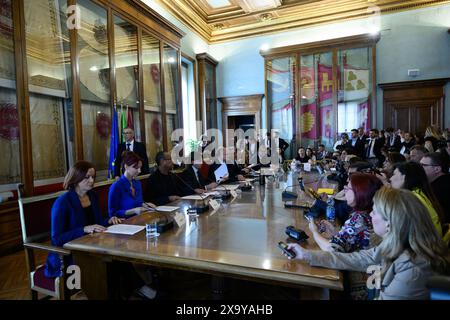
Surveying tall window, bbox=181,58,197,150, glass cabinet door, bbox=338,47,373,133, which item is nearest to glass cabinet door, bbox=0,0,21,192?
tall window, bbox=181,58,197,150

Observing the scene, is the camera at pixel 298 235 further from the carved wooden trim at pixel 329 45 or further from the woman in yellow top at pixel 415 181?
the carved wooden trim at pixel 329 45

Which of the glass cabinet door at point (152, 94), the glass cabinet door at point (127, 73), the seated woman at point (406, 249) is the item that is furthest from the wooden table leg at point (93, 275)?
the glass cabinet door at point (152, 94)

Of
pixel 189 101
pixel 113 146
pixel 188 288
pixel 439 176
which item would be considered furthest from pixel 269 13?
pixel 188 288

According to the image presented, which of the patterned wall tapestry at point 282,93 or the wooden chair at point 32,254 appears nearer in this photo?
the wooden chair at point 32,254

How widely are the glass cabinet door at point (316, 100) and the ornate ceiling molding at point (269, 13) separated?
3.57 ft

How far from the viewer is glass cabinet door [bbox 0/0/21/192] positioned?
284 cm

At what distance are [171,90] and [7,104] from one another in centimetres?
332

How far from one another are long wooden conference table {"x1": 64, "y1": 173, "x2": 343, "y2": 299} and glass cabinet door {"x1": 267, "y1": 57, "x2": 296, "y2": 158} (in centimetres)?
588

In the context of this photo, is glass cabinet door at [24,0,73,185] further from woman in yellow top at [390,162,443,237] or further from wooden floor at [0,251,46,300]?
woman in yellow top at [390,162,443,237]

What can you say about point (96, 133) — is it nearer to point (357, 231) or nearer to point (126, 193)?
point (126, 193)

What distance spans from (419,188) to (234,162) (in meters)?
2.96

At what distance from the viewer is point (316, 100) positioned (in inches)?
287

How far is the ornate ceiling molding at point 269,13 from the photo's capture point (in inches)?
257

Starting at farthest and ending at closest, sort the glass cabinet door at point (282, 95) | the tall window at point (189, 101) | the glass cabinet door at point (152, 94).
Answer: the glass cabinet door at point (282, 95)
the tall window at point (189, 101)
the glass cabinet door at point (152, 94)
